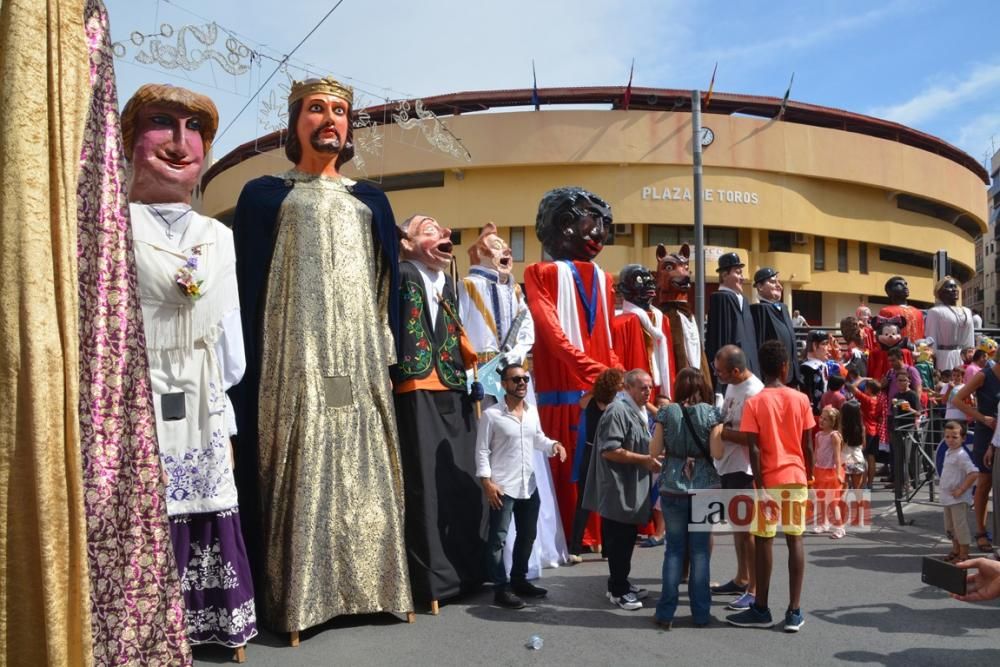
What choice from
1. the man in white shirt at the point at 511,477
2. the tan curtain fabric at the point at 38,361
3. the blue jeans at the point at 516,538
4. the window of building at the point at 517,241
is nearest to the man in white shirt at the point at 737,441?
the man in white shirt at the point at 511,477

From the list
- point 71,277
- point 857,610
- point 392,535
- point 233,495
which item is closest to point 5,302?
point 71,277

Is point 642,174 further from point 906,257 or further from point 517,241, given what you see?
point 906,257

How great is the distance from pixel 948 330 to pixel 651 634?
7.96 meters

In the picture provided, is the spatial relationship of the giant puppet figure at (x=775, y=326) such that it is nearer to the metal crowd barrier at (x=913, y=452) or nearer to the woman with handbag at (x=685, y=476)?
the metal crowd barrier at (x=913, y=452)

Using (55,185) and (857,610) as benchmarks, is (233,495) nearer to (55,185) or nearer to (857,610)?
(55,185)

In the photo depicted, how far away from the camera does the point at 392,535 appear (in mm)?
5160

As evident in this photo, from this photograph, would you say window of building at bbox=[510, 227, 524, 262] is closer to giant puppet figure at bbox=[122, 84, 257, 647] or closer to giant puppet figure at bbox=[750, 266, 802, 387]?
giant puppet figure at bbox=[750, 266, 802, 387]

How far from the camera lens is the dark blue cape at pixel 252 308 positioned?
5105mm

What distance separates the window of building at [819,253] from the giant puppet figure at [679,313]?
100ft

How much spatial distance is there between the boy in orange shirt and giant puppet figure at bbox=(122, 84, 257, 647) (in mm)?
2769

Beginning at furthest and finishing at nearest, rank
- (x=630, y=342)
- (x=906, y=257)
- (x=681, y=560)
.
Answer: (x=906, y=257) → (x=630, y=342) → (x=681, y=560)

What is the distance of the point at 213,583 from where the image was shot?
14.9 ft

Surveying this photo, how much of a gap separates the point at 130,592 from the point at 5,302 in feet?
2.55

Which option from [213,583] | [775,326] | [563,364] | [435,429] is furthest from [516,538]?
[775,326]
